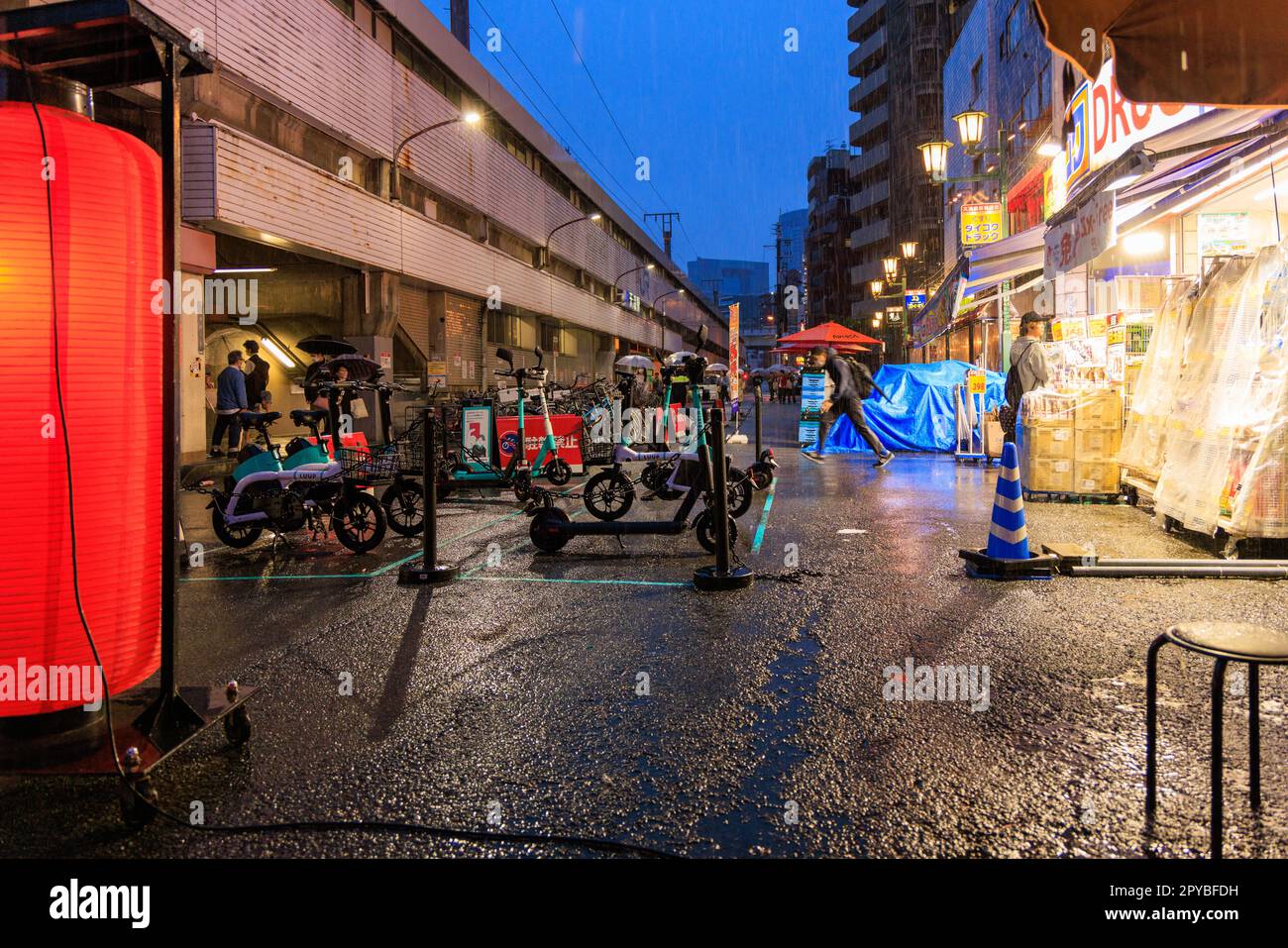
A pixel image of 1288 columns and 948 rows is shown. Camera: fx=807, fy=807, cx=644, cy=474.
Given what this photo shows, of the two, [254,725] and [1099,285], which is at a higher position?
[1099,285]

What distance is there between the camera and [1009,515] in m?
6.19

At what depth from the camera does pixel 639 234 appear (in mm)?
61750

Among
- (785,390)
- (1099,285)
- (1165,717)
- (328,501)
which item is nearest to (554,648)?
(1165,717)

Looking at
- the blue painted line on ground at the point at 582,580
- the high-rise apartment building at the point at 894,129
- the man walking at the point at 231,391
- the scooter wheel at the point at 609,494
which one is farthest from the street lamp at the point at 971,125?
the high-rise apartment building at the point at 894,129

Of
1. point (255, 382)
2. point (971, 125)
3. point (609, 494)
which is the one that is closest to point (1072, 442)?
point (609, 494)

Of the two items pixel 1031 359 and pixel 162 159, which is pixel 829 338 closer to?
pixel 1031 359

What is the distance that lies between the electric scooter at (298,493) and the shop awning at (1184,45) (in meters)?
6.51

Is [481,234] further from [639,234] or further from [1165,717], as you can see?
[639,234]

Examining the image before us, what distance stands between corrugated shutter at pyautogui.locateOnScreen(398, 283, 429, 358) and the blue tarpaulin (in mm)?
13696

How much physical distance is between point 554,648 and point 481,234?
27.4 metres

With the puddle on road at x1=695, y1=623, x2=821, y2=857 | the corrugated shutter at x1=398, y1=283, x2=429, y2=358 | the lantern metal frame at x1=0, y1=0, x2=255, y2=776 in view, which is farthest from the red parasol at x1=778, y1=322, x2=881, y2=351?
the lantern metal frame at x1=0, y1=0, x2=255, y2=776

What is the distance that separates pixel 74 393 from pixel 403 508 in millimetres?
5610

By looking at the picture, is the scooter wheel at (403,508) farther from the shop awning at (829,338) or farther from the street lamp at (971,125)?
the shop awning at (829,338)

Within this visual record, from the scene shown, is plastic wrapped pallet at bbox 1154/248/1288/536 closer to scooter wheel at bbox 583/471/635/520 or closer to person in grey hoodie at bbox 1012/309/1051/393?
person in grey hoodie at bbox 1012/309/1051/393
